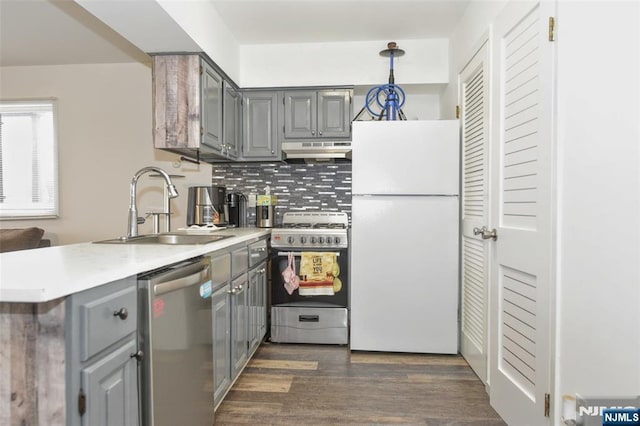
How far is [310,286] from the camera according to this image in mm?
2961

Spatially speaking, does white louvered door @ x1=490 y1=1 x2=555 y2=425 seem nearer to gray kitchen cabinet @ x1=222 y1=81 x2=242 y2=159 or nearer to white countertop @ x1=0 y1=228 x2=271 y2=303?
white countertop @ x1=0 y1=228 x2=271 y2=303

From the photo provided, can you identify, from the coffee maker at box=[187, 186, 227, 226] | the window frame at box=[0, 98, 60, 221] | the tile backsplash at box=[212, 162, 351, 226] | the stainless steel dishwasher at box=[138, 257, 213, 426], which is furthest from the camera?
the window frame at box=[0, 98, 60, 221]

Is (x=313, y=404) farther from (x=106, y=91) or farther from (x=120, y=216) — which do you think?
(x=106, y=91)

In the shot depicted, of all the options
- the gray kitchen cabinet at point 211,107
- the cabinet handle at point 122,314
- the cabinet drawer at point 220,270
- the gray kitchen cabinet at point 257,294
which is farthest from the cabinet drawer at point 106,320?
the gray kitchen cabinet at point 211,107

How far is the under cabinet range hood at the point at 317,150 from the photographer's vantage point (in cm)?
314

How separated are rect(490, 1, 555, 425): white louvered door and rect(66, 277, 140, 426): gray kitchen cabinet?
1.54m

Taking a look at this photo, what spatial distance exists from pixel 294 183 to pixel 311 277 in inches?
41.4

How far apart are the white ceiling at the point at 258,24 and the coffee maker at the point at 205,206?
1369 millimetres

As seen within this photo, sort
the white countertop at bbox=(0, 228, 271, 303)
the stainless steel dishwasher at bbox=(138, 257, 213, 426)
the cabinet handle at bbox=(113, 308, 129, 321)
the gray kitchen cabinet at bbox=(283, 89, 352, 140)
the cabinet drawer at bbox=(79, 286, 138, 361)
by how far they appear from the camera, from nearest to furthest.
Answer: the white countertop at bbox=(0, 228, 271, 303) → the cabinet drawer at bbox=(79, 286, 138, 361) → the cabinet handle at bbox=(113, 308, 129, 321) → the stainless steel dishwasher at bbox=(138, 257, 213, 426) → the gray kitchen cabinet at bbox=(283, 89, 352, 140)

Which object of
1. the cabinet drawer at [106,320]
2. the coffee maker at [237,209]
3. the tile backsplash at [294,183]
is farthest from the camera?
the tile backsplash at [294,183]

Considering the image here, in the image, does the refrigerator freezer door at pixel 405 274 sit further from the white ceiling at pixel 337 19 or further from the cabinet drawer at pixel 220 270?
the white ceiling at pixel 337 19

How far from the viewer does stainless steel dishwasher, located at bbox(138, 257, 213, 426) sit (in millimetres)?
1271

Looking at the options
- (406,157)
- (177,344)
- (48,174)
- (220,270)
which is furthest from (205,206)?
(48,174)

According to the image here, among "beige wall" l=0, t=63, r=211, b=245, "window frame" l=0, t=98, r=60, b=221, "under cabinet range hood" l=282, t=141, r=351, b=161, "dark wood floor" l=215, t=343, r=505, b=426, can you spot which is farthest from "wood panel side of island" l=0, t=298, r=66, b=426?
"window frame" l=0, t=98, r=60, b=221
